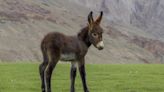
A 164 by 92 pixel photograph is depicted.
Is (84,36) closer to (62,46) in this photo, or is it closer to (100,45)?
(100,45)

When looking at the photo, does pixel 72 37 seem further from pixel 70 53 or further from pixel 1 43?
pixel 1 43

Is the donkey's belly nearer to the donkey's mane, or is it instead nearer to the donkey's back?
the donkey's back

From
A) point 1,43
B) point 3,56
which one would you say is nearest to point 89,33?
point 3,56

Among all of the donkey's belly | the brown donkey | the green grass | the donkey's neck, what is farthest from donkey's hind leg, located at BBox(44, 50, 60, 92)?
the green grass

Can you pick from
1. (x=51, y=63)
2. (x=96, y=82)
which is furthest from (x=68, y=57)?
(x=96, y=82)

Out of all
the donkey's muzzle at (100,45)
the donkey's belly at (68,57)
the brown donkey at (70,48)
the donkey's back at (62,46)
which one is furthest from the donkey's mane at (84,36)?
the donkey's belly at (68,57)

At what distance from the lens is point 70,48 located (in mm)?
15609

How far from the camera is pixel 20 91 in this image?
19625mm

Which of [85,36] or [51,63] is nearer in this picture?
[51,63]

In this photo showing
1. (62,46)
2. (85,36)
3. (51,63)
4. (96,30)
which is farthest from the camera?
(85,36)

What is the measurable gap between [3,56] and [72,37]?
484 ft

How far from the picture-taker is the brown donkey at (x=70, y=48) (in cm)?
1522

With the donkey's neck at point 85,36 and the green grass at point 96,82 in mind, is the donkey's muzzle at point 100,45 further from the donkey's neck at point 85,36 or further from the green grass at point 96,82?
the green grass at point 96,82

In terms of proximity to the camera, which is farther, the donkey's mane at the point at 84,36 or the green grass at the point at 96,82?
the green grass at the point at 96,82
